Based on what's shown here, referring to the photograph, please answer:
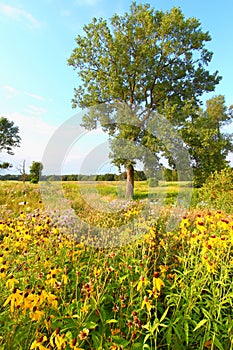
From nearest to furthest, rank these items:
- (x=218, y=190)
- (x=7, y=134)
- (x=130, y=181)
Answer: (x=218, y=190), (x=130, y=181), (x=7, y=134)

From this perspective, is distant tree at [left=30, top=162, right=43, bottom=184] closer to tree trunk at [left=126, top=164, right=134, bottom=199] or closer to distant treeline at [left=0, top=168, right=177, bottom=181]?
distant treeline at [left=0, top=168, right=177, bottom=181]

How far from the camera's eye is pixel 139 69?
409 inches

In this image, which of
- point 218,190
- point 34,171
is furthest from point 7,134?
point 218,190

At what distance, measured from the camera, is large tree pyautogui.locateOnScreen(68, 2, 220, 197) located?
10.4 m

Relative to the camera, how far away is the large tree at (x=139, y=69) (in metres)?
10.4

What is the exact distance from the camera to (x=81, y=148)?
6203mm

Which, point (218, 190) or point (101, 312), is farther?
point (218, 190)

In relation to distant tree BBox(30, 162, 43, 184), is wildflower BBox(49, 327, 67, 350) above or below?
below

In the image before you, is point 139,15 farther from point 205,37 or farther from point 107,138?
point 107,138

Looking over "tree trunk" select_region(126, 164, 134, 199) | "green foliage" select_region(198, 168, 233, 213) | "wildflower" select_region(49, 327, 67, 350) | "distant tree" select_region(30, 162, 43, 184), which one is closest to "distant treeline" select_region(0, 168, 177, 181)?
"tree trunk" select_region(126, 164, 134, 199)

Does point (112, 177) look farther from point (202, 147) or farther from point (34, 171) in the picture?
point (34, 171)

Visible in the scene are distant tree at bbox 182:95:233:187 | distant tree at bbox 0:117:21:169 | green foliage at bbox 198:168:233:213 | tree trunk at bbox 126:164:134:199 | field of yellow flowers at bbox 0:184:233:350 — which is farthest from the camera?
distant tree at bbox 0:117:21:169

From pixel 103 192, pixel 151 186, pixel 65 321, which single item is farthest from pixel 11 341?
pixel 151 186

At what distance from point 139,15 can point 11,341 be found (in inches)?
471
